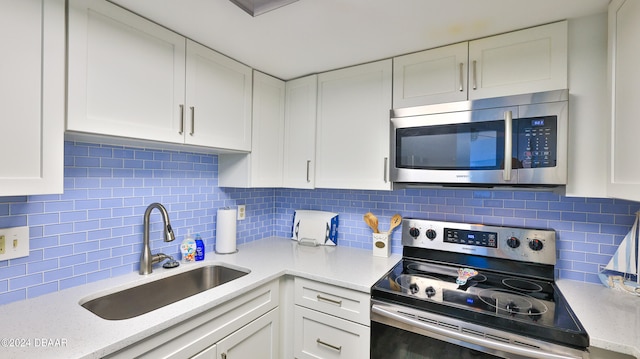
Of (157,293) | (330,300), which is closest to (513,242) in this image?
(330,300)

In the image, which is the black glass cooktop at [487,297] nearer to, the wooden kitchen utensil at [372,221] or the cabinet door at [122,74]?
the wooden kitchen utensil at [372,221]

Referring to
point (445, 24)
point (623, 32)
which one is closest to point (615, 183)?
point (623, 32)

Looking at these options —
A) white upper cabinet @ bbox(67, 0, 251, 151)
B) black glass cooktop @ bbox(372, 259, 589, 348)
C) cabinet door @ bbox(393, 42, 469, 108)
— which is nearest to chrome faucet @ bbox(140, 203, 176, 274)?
white upper cabinet @ bbox(67, 0, 251, 151)

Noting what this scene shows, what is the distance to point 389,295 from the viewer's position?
54.1 inches

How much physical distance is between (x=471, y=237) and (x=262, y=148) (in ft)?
4.58

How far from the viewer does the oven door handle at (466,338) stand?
105 cm

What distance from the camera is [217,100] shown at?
1.66 m

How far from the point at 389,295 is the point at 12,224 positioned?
5.22 feet

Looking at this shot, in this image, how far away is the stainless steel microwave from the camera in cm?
129

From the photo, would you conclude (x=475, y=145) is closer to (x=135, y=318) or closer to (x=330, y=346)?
(x=330, y=346)

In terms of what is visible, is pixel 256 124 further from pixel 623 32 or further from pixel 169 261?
pixel 623 32

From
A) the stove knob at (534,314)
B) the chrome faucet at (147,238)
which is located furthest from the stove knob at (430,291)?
the chrome faucet at (147,238)

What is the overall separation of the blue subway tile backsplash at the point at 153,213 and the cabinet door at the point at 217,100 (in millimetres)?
318

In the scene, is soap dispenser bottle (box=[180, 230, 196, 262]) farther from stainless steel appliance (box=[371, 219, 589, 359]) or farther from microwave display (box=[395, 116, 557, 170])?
microwave display (box=[395, 116, 557, 170])
